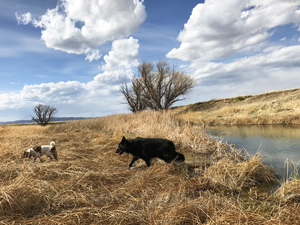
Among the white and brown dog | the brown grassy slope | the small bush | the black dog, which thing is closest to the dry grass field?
the black dog

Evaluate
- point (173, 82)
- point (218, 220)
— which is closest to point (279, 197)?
point (218, 220)

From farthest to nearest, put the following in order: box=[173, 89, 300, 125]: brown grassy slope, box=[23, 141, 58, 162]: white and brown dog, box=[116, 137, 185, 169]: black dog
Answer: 1. box=[173, 89, 300, 125]: brown grassy slope
2. box=[23, 141, 58, 162]: white and brown dog
3. box=[116, 137, 185, 169]: black dog

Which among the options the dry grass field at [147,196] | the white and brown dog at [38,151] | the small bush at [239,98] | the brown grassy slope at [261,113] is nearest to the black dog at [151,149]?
the dry grass field at [147,196]

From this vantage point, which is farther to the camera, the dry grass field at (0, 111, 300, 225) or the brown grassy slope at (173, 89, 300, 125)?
the brown grassy slope at (173, 89, 300, 125)

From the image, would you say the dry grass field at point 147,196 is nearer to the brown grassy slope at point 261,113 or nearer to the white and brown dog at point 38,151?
the white and brown dog at point 38,151

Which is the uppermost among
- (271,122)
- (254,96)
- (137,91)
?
(137,91)

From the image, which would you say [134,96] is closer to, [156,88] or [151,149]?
[156,88]

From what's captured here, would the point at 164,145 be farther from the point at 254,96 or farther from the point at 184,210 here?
the point at 254,96

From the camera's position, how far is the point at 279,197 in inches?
125

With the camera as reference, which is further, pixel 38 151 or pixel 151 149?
pixel 38 151

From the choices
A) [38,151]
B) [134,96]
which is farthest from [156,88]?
[38,151]

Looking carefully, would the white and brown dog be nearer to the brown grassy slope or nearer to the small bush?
the brown grassy slope

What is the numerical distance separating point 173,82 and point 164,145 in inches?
941

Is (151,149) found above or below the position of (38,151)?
below
